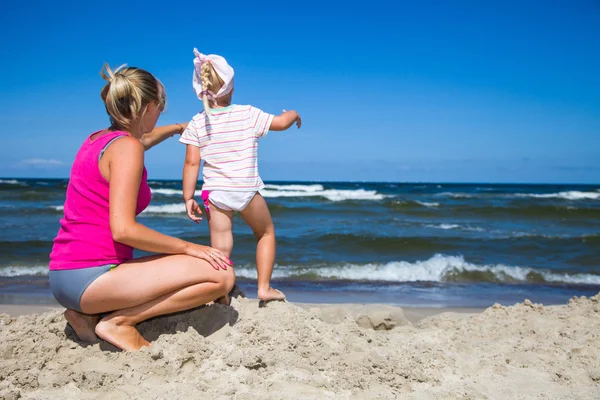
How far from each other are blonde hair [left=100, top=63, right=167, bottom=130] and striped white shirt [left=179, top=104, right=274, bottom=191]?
2.61 ft

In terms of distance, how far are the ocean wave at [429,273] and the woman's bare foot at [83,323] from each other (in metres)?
3.70

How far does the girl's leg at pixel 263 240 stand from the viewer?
10.8ft

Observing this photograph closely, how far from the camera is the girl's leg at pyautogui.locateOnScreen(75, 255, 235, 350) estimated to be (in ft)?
7.90

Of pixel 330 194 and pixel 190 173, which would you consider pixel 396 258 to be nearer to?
pixel 190 173

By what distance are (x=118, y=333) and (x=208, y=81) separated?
1653 mm

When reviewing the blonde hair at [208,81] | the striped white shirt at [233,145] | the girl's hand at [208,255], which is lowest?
the girl's hand at [208,255]

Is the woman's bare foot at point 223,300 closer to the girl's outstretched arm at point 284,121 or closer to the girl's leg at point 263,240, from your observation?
the girl's leg at point 263,240

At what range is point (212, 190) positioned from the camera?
327 centimetres

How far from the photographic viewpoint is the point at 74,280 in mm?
2375

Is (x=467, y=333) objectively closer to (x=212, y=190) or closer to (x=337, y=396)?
(x=337, y=396)

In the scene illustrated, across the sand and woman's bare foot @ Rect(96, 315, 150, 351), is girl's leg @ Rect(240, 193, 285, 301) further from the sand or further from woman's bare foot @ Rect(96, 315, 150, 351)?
woman's bare foot @ Rect(96, 315, 150, 351)

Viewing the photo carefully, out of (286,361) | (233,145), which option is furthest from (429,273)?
(286,361)

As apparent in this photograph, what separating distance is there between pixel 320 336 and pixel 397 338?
0.57m

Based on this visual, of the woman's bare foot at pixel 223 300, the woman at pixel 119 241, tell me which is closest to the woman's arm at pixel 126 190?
the woman at pixel 119 241
